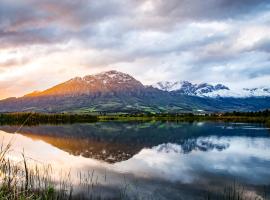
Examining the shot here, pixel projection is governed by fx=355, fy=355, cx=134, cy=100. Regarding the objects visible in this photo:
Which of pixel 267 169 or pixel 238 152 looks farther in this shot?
pixel 238 152

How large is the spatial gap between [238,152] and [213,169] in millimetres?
16915

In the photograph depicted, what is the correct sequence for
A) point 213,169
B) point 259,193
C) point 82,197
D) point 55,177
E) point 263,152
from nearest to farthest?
point 82,197
point 259,193
point 55,177
point 213,169
point 263,152

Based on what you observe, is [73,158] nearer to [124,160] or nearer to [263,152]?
[124,160]

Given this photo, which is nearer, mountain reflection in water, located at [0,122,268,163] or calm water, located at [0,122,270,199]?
calm water, located at [0,122,270,199]

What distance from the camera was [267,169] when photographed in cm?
3506

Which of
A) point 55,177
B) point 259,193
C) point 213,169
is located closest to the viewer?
point 259,193

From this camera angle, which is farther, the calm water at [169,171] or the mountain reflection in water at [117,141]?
the mountain reflection in water at [117,141]

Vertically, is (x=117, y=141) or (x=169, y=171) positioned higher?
(x=117, y=141)

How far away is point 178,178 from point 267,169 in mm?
10921

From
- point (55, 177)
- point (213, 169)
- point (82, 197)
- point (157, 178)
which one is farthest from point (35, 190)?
point (213, 169)

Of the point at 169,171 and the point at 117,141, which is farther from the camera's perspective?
the point at 117,141

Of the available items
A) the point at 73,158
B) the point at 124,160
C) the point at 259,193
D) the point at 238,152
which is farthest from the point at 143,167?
the point at 238,152

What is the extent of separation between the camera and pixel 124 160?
41.0m

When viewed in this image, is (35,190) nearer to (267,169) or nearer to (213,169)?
(213,169)
